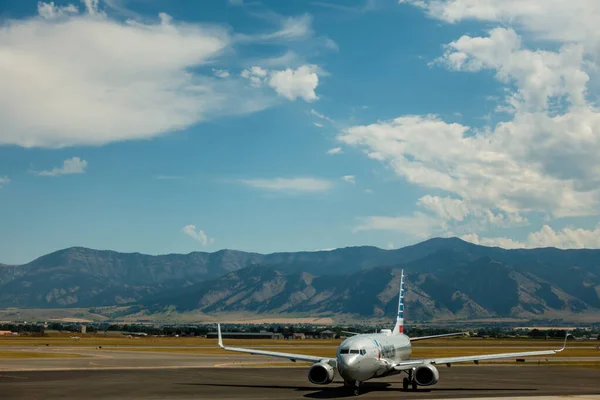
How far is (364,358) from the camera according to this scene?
51188 mm

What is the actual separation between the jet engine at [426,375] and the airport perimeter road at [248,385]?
0.77m

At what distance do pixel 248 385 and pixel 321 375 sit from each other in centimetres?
1063

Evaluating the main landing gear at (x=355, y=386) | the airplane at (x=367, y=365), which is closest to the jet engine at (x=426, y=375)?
the airplane at (x=367, y=365)

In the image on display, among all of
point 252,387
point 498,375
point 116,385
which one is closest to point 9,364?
point 116,385

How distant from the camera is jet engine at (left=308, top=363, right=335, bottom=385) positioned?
52.8m

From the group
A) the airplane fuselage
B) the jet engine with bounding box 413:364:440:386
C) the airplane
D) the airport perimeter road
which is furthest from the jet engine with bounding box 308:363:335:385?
the jet engine with bounding box 413:364:440:386

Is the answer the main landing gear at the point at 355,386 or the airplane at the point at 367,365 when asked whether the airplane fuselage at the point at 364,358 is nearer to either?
the airplane at the point at 367,365

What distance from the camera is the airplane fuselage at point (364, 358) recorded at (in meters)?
50.5

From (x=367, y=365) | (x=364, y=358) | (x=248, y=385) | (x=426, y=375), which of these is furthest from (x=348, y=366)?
(x=248, y=385)

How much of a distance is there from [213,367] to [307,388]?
1247 inches

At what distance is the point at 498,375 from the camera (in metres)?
76.2

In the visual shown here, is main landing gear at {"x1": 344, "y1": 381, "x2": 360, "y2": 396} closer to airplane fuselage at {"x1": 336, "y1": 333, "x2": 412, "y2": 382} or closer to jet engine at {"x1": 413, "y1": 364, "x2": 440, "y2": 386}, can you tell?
airplane fuselage at {"x1": 336, "y1": 333, "x2": 412, "y2": 382}

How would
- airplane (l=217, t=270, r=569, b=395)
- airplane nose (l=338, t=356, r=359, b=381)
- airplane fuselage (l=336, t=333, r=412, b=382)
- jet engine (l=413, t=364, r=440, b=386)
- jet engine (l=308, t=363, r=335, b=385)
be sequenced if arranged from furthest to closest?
jet engine (l=413, t=364, r=440, b=386) < jet engine (l=308, t=363, r=335, b=385) < airplane (l=217, t=270, r=569, b=395) < airplane fuselage (l=336, t=333, r=412, b=382) < airplane nose (l=338, t=356, r=359, b=381)

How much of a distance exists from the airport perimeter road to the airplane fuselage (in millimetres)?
1599
